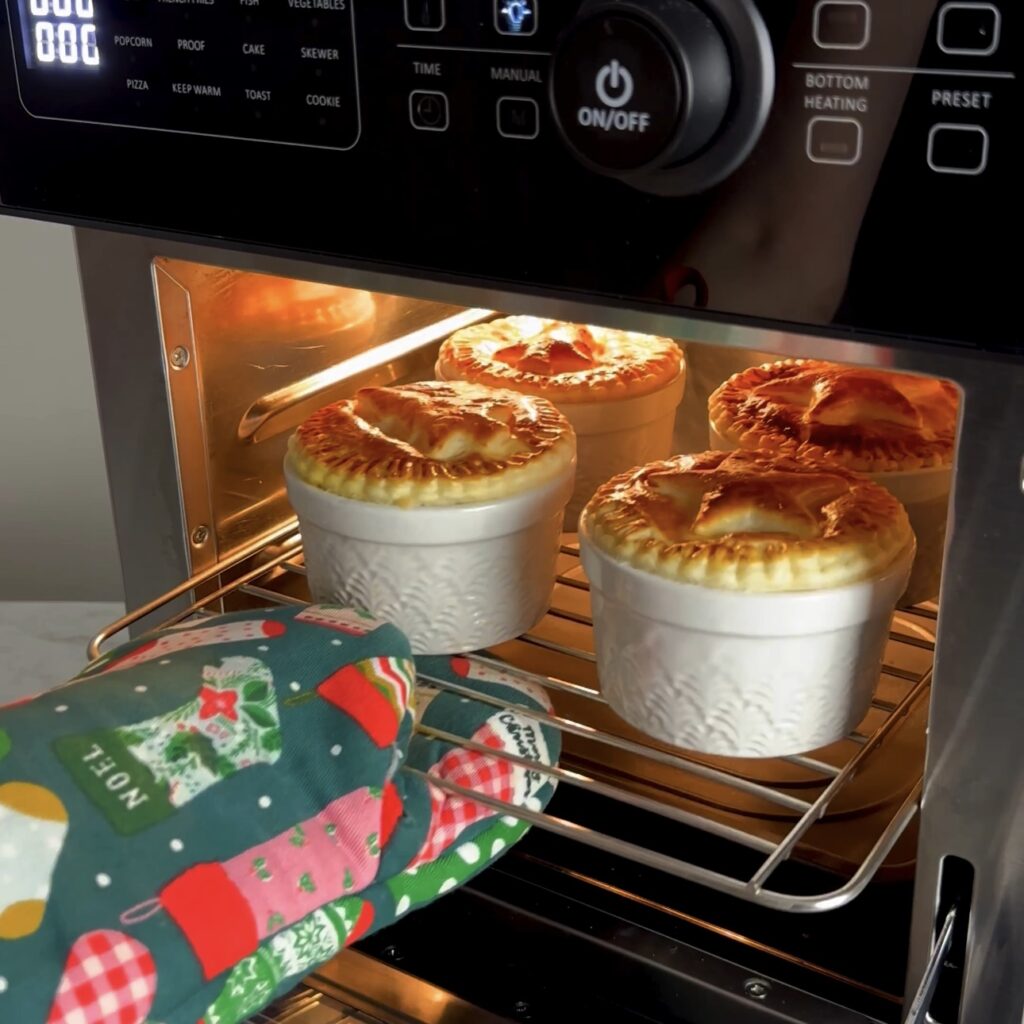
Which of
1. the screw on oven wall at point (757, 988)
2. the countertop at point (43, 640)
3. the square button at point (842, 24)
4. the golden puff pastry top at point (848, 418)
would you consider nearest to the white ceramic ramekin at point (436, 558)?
the golden puff pastry top at point (848, 418)

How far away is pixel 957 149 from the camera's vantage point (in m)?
0.44

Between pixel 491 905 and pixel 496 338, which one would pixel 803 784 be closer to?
pixel 491 905

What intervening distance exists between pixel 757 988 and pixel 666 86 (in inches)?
16.1

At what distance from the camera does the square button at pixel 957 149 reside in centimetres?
44

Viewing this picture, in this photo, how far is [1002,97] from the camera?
16.8 inches

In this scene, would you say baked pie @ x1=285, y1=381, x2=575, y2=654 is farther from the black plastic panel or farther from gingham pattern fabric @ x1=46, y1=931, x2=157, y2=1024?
gingham pattern fabric @ x1=46, y1=931, x2=157, y2=1024

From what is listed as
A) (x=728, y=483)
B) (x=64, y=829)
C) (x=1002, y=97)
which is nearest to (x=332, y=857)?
(x=64, y=829)

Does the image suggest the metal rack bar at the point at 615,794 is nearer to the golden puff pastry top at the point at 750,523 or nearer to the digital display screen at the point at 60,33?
the golden puff pastry top at the point at 750,523

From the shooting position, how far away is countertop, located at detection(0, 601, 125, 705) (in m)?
1.21

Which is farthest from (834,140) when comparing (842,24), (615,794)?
(615,794)

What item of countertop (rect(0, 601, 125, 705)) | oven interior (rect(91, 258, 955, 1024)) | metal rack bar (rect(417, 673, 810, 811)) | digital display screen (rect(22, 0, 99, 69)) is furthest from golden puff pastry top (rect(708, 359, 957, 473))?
countertop (rect(0, 601, 125, 705))

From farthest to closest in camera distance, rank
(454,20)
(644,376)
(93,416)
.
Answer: (93,416) → (644,376) → (454,20)

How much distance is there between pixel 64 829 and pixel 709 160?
1.19 feet

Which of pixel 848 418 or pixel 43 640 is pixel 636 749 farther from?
pixel 43 640
